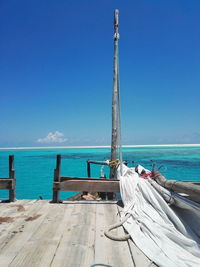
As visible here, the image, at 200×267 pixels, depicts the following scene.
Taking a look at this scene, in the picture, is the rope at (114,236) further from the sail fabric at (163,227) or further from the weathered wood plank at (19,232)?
the weathered wood plank at (19,232)

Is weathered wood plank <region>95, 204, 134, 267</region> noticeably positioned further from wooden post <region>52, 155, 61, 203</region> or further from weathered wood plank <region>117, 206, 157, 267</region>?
wooden post <region>52, 155, 61, 203</region>

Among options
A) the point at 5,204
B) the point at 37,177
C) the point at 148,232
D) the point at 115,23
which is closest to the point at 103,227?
the point at 148,232

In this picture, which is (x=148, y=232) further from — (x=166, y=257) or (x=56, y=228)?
(x=56, y=228)

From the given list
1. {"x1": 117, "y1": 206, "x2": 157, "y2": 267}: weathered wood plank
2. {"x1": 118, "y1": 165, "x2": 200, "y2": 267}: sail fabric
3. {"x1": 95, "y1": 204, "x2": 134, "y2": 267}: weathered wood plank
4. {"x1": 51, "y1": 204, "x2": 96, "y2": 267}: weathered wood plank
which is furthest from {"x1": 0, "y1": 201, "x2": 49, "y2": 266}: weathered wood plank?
{"x1": 118, "y1": 165, "x2": 200, "y2": 267}: sail fabric

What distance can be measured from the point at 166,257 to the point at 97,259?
88 centimetres

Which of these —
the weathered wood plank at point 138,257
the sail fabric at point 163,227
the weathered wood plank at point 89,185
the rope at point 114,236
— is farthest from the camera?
the weathered wood plank at point 89,185

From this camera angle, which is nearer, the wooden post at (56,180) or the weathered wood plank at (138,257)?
the weathered wood plank at (138,257)

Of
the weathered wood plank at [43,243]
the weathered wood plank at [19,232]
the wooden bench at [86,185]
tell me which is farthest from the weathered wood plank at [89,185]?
the weathered wood plank at [43,243]

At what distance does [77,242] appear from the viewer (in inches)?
104

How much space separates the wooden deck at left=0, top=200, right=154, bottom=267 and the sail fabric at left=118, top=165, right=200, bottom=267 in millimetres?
208

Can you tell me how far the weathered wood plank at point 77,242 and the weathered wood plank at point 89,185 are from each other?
2.38ft

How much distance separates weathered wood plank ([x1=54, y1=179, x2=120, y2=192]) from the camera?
4.57m

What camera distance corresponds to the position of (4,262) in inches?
85.0

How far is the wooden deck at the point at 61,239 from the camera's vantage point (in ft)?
7.25
